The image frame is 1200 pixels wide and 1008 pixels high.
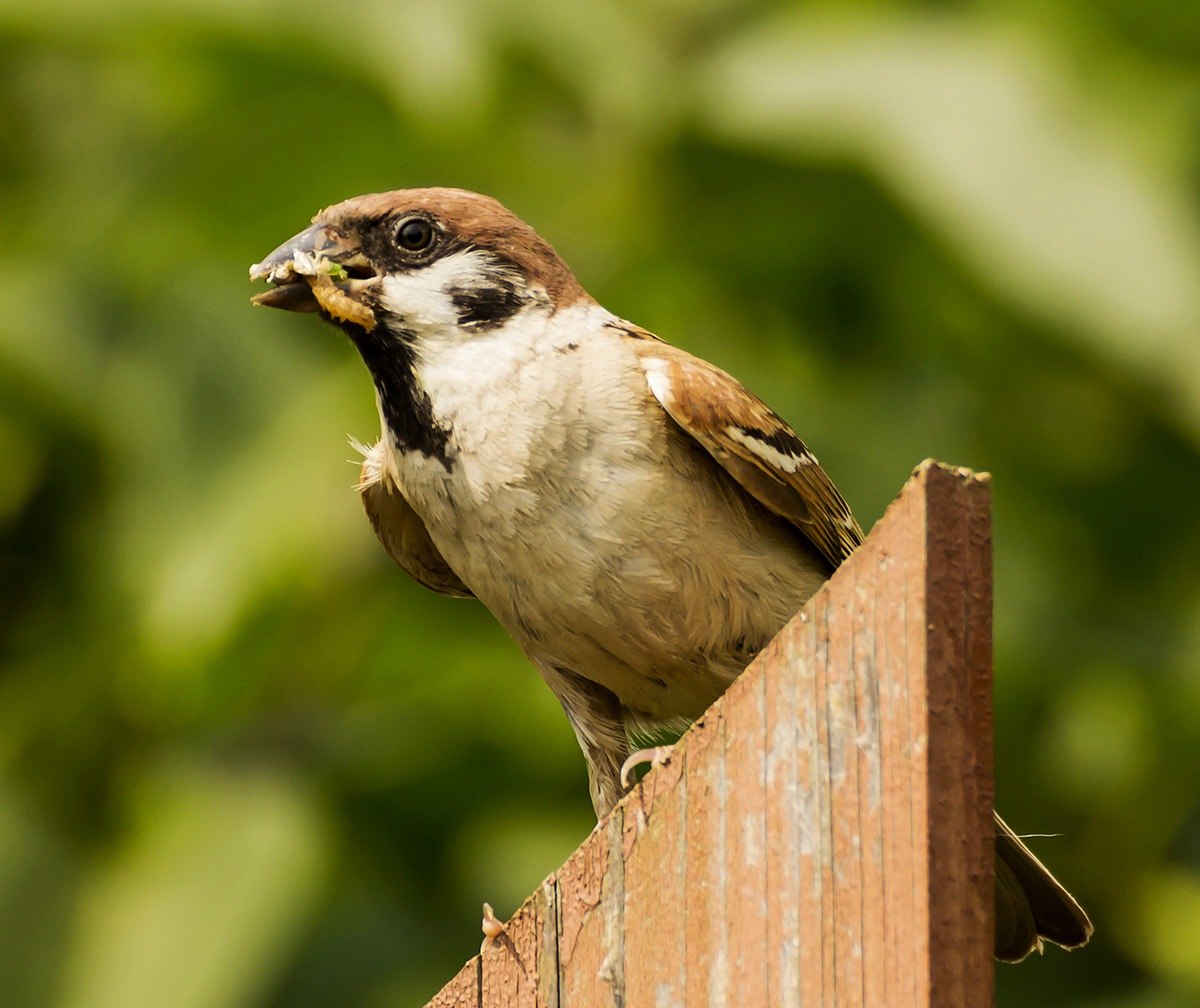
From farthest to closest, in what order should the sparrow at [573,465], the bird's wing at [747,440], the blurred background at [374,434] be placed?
the blurred background at [374,434] → the bird's wing at [747,440] → the sparrow at [573,465]

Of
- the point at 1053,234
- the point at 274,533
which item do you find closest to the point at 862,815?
the point at 1053,234

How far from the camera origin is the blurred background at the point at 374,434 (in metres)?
4.96

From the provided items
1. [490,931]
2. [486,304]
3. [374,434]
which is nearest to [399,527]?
[486,304]

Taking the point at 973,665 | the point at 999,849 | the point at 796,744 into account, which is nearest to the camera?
the point at 973,665

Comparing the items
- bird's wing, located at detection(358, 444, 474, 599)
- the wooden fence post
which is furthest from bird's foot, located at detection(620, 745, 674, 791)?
bird's wing, located at detection(358, 444, 474, 599)

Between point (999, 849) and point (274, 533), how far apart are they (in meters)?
2.21

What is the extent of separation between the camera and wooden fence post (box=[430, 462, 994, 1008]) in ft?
6.67

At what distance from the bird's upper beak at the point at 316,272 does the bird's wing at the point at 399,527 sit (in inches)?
14.9

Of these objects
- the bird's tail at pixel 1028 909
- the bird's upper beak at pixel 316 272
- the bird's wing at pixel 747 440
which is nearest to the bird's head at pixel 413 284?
the bird's upper beak at pixel 316 272

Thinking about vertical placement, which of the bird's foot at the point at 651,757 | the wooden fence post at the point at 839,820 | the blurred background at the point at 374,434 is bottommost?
the blurred background at the point at 374,434

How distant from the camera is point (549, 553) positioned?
337cm

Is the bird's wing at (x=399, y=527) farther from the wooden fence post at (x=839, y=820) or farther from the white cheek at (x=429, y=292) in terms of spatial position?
the wooden fence post at (x=839, y=820)

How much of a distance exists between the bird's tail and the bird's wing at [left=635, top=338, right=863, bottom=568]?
0.73 meters

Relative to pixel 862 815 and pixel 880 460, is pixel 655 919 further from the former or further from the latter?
pixel 880 460
